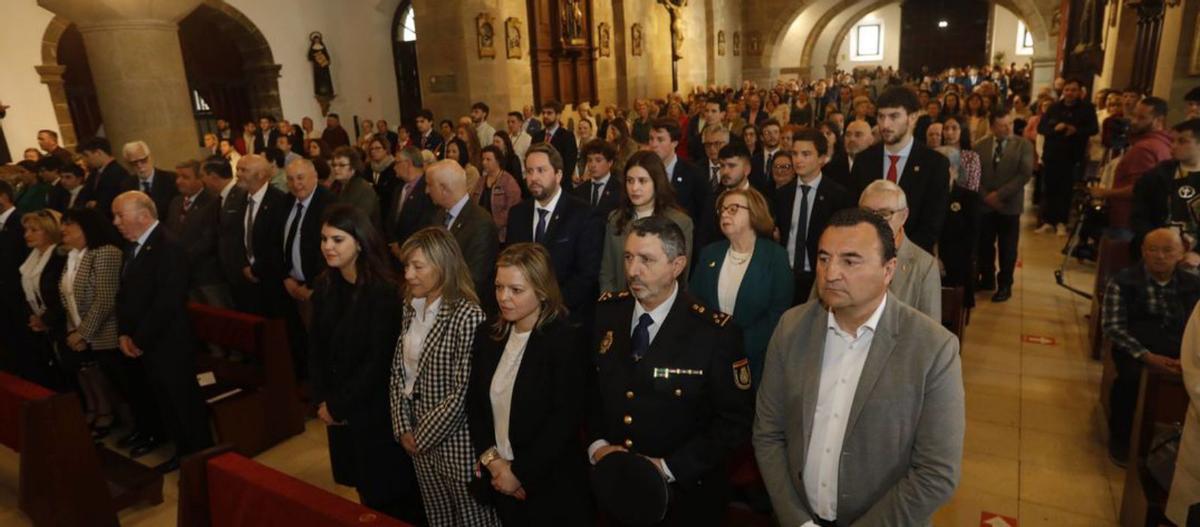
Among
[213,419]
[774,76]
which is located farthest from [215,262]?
[774,76]

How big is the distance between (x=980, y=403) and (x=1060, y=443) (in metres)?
0.49

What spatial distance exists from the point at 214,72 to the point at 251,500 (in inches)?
474

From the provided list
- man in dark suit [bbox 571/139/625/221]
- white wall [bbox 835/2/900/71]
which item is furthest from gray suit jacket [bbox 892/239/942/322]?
white wall [bbox 835/2/900/71]

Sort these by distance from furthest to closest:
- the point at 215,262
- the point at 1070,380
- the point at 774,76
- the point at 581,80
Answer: the point at 774,76 < the point at 581,80 < the point at 215,262 < the point at 1070,380

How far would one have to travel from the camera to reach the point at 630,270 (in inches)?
86.0

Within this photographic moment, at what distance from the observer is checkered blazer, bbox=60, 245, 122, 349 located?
3.63 metres

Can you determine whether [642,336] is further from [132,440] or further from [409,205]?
[132,440]

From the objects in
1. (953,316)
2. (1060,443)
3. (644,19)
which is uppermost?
(644,19)

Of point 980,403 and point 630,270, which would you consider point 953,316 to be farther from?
point 630,270

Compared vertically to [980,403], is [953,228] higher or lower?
higher

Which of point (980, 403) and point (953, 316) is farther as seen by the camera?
point (980, 403)

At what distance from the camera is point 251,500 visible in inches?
81.7

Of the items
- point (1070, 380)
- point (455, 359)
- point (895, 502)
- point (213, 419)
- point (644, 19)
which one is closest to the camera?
point (895, 502)

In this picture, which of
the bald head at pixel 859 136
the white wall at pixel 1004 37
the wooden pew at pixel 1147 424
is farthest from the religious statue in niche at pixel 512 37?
the white wall at pixel 1004 37
